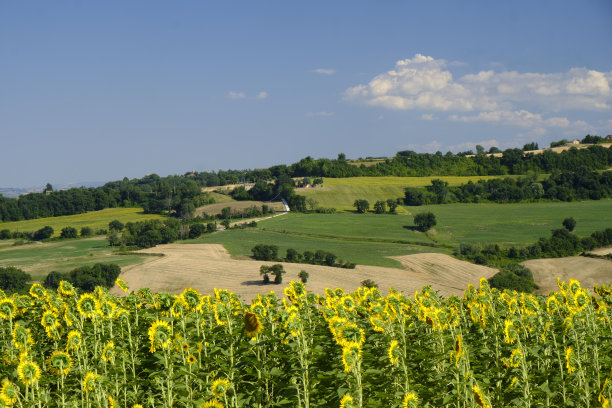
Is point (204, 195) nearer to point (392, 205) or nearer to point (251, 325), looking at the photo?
point (392, 205)

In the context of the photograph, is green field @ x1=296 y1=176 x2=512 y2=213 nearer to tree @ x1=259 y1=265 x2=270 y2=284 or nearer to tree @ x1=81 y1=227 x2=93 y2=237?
tree @ x1=81 y1=227 x2=93 y2=237

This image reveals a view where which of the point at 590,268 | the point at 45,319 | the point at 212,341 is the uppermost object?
the point at 45,319

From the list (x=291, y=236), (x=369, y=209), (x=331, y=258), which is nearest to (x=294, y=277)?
(x=331, y=258)

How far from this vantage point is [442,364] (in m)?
9.51

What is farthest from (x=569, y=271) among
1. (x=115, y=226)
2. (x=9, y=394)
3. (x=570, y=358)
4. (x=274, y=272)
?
(x=115, y=226)

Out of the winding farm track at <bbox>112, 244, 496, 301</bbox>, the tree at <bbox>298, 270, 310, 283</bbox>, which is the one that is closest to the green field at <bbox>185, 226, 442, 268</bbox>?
the winding farm track at <bbox>112, 244, 496, 301</bbox>

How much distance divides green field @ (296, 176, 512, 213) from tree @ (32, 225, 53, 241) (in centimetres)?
6507

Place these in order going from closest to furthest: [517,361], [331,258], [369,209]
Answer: [517,361], [331,258], [369,209]

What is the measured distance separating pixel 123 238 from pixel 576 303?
122830mm

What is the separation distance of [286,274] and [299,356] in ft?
253

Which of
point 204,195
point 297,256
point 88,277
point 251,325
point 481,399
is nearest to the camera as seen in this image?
point 481,399

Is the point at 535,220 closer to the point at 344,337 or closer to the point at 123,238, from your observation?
the point at 123,238

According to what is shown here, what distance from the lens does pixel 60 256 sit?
107188 mm

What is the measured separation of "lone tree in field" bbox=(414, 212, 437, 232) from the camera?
126 meters
